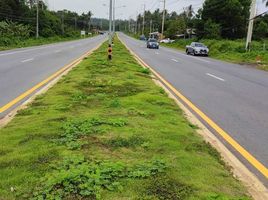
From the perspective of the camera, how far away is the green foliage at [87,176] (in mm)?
4156

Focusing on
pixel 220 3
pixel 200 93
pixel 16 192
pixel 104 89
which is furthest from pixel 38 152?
pixel 220 3

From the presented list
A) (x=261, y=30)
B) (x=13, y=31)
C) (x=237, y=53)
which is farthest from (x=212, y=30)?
(x=13, y=31)

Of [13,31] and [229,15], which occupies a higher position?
[229,15]

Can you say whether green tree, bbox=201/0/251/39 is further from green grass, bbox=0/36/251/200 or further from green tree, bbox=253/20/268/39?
green grass, bbox=0/36/251/200

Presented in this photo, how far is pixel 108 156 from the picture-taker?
5.33 meters

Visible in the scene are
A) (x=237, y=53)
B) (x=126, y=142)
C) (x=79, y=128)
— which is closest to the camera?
(x=126, y=142)

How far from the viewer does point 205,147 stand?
6.14 metres

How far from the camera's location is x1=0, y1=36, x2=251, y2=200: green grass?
4.30 metres

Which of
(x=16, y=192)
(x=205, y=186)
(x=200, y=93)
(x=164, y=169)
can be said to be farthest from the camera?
(x=200, y=93)

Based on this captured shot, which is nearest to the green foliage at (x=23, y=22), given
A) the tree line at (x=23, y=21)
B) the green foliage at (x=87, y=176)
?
the tree line at (x=23, y=21)

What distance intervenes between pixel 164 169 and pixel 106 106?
12.7 ft

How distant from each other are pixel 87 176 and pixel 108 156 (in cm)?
85

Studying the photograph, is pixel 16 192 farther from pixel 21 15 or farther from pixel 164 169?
pixel 21 15

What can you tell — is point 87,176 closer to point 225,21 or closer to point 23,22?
point 225,21
